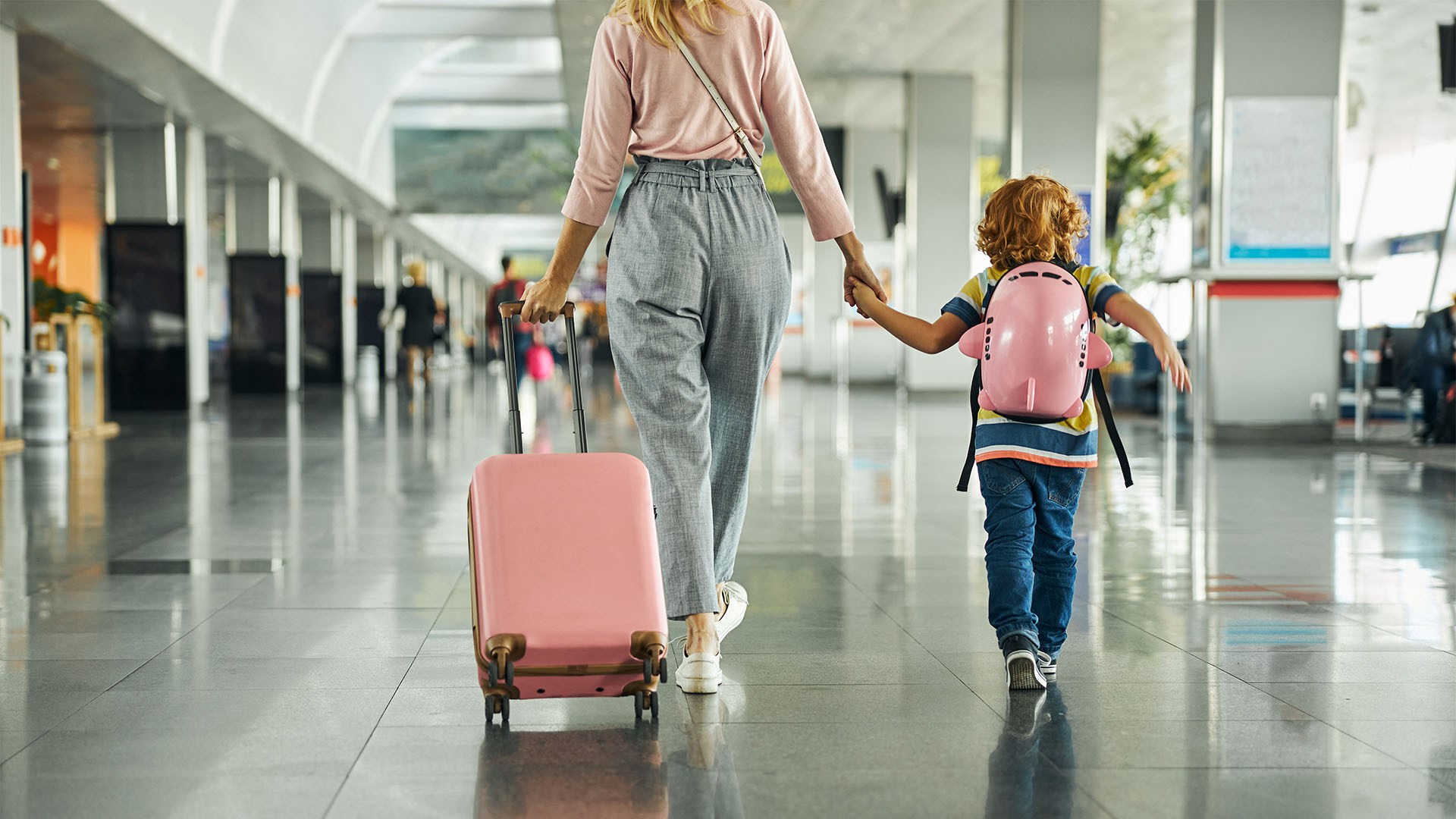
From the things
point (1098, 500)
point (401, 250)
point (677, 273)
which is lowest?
point (1098, 500)

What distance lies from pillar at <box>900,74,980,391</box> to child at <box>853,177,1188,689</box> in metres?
17.7

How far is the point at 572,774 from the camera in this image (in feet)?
7.57

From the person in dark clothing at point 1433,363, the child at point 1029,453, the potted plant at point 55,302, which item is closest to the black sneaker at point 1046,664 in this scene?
the child at point 1029,453

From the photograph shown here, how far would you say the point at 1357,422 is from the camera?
37.2 feet

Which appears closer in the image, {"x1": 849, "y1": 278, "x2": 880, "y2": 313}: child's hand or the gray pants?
the gray pants

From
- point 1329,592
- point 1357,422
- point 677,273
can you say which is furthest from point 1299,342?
point 677,273

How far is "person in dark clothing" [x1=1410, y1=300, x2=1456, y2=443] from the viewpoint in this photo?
1210 centimetres

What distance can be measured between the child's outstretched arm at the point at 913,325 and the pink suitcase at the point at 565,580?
0.74m

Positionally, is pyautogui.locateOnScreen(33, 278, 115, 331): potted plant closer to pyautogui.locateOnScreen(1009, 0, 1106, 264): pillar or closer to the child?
pyautogui.locateOnScreen(1009, 0, 1106, 264): pillar

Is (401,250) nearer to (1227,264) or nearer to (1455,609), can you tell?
(1227,264)

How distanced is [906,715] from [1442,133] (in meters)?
26.8

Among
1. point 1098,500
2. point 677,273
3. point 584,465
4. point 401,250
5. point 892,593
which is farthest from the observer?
point 401,250

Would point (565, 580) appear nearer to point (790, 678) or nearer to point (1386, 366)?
point (790, 678)

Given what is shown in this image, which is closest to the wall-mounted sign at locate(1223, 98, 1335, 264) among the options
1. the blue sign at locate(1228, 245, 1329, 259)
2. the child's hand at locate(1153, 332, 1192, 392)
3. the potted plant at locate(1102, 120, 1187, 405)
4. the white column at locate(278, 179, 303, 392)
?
the blue sign at locate(1228, 245, 1329, 259)
